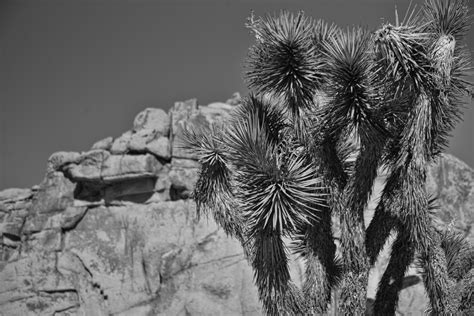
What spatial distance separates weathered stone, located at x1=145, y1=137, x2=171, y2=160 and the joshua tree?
557 inches

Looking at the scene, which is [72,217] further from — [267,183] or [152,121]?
[267,183]

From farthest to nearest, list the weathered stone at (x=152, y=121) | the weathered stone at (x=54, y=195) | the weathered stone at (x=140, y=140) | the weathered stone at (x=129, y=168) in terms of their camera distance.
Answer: the weathered stone at (x=54, y=195), the weathered stone at (x=152, y=121), the weathered stone at (x=140, y=140), the weathered stone at (x=129, y=168)

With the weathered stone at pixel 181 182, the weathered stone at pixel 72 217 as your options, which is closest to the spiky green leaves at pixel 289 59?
the weathered stone at pixel 181 182

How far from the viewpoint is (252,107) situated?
13.1 m

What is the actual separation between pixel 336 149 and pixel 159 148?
1487cm

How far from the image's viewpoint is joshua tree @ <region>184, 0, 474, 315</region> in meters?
A: 11.7

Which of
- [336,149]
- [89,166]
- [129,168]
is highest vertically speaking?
[89,166]

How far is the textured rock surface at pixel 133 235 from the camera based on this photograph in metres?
24.6

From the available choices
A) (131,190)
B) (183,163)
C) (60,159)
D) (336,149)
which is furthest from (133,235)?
(336,149)

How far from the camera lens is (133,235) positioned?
2677 centimetres

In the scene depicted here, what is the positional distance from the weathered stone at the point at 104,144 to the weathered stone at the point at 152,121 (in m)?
1.14

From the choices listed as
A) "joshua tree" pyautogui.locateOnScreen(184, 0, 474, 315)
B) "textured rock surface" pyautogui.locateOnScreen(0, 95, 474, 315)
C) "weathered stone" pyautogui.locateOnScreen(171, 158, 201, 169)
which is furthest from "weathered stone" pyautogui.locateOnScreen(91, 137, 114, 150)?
"joshua tree" pyautogui.locateOnScreen(184, 0, 474, 315)

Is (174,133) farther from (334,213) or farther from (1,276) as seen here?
(334,213)

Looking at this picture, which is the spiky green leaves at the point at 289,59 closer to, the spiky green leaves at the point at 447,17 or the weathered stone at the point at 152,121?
the spiky green leaves at the point at 447,17
